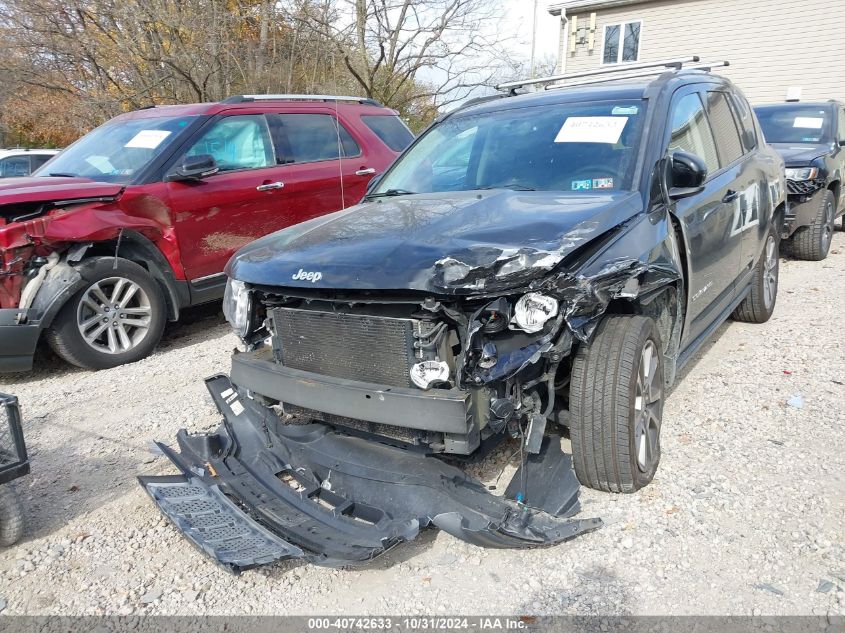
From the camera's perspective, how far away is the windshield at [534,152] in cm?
337

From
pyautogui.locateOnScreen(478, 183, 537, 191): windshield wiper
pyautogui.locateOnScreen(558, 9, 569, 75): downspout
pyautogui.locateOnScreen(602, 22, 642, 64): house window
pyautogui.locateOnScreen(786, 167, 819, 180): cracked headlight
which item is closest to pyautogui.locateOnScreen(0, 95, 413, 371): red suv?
pyautogui.locateOnScreen(478, 183, 537, 191): windshield wiper

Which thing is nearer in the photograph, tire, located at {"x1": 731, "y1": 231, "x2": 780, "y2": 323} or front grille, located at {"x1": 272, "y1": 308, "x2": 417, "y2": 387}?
front grille, located at {"x1": 272, "y1": 308, "x2": 417, "y2": 387}

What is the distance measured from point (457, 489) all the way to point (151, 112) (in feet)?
16.7

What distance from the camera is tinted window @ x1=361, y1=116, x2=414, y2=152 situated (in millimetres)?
7051

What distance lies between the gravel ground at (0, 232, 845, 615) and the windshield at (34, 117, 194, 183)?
228cm

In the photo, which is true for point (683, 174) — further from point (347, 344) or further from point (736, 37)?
point (736, 37)

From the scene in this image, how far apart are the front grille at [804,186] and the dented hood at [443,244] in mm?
5627

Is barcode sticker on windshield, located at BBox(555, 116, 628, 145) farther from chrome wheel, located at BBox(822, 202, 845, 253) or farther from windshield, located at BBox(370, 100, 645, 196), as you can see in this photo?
chrome wheel, located at BBox(822, 202, 845, 253)

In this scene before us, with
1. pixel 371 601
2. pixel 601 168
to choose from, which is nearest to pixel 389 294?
pixel 371 601

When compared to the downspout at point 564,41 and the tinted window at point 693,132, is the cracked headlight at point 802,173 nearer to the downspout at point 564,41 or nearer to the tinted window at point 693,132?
the tinted window at point 693,132

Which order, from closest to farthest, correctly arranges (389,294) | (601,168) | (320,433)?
(389,294) → (320,433) → (601,168)

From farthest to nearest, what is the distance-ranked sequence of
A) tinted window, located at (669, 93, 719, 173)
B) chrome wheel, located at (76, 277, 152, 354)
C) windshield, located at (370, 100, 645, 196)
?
chrome wheel, located at (76, 277, 152, 354) < tinted window, located at (669, 93, 719, 173) < windshield, located at (370, 100, 645, 196)

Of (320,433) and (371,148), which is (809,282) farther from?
(320,433)

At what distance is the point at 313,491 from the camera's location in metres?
2.90
